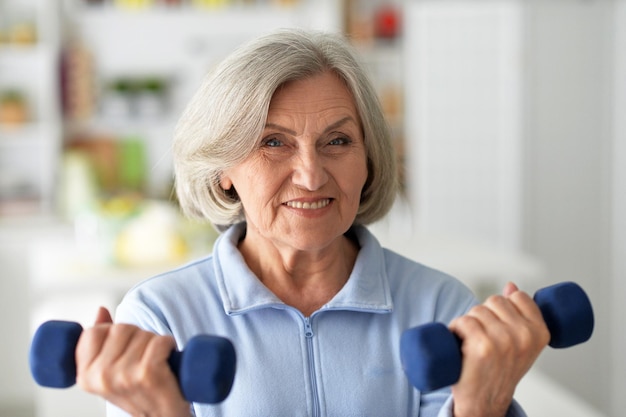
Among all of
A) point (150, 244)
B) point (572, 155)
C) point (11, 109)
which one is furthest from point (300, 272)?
point (572, 155)

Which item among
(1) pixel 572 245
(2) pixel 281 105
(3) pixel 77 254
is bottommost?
(1) pixel 572 245

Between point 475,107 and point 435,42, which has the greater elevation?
point 435,42

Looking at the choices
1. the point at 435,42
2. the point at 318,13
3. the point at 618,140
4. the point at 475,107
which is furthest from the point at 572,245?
the point at 318,13

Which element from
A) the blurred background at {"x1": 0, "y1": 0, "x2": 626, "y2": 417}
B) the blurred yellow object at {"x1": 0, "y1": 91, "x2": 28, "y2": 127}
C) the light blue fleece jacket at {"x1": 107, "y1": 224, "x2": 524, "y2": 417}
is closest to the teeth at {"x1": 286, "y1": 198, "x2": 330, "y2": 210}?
the light blue fleece jacket at {"x1": 107, "y1": 224, "x2": 524, "y2": 417}

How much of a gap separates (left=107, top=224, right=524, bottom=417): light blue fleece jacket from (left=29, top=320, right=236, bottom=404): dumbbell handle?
0.67ft

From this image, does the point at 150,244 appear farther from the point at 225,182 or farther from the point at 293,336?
the point at 293,336

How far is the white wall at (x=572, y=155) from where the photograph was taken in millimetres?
4609

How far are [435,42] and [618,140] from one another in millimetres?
1057

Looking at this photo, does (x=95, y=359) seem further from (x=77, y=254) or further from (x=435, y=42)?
(x=435, y=42)

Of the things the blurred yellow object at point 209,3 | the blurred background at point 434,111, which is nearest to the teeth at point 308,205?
the blurred background at point 434,111

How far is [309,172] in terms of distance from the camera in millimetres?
1222

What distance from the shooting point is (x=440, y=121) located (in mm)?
4734

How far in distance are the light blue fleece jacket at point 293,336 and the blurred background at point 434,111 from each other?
3119 mm

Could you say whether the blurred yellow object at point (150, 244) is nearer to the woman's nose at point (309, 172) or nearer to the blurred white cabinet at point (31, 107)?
the blurred white cabinet at point (31, 107)
